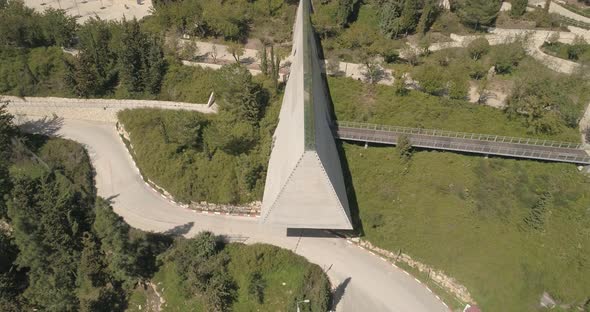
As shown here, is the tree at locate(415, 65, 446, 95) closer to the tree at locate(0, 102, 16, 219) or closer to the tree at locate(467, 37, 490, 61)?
the tree at locate(467, 37, 490, 61)

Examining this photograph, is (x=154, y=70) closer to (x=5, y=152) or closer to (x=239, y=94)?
(x=239, y=94)

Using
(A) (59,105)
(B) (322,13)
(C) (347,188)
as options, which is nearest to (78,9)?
(A) (59,105)

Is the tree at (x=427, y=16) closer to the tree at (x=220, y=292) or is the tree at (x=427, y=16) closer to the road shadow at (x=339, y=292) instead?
the road shadow at (x=339, y=292)

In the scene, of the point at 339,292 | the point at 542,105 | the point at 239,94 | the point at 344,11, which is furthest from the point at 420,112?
the point at 339,292

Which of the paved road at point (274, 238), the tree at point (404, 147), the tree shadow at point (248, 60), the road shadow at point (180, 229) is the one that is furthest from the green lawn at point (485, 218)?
the tree shadow at point (248, 60)

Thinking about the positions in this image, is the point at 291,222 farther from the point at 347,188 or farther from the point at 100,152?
the point at 100,152

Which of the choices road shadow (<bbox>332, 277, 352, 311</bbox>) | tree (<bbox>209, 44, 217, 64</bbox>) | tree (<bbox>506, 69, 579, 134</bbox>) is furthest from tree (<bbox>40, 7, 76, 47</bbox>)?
tree (<bbox>506, 69, 579, 134</bbox>)
